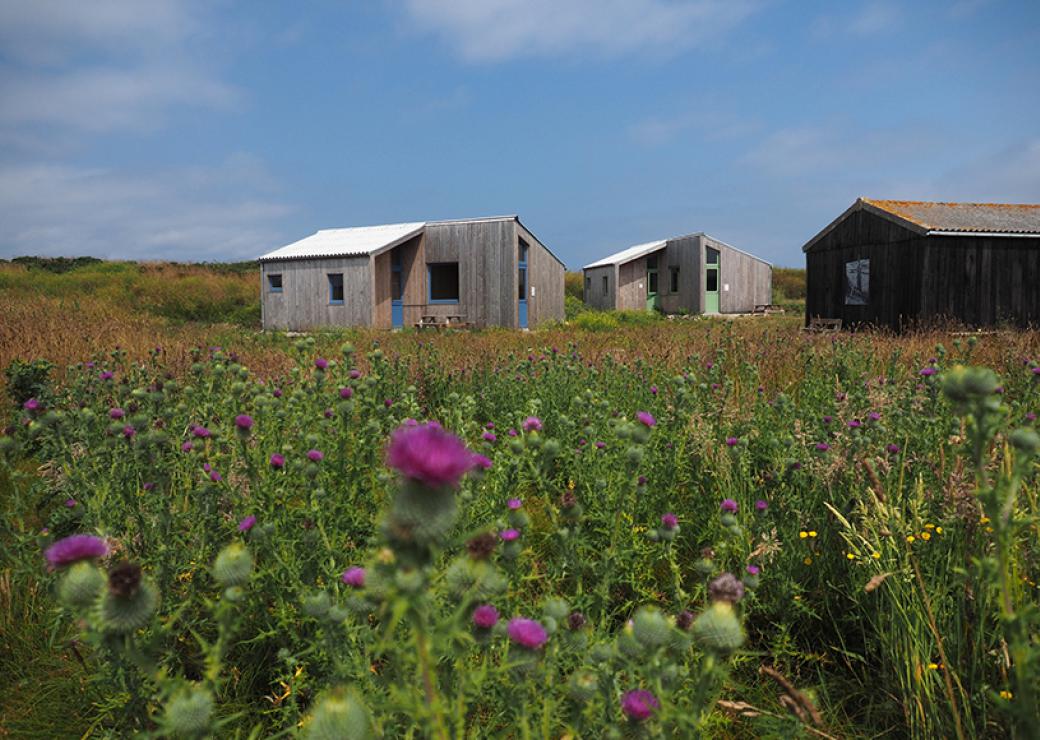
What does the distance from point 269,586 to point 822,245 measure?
2316 cm

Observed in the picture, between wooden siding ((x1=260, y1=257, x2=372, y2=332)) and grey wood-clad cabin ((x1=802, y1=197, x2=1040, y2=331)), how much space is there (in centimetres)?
1685

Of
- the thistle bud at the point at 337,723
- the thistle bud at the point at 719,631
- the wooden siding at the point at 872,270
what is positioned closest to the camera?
the thistle bud at the point at 337,723

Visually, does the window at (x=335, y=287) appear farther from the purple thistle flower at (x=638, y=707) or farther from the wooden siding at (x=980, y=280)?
the purple thistle flower at (x=638, y=707)

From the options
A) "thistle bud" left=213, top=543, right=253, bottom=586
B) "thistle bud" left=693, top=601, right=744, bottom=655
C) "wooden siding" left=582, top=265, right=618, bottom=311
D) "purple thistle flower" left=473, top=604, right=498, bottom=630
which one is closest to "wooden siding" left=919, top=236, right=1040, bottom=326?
"thistle bud" left=693, top=601, right=744, bottom=655

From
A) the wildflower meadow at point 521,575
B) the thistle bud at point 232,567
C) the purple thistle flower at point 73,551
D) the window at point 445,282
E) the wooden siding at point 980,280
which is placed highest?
the window at point 445,282

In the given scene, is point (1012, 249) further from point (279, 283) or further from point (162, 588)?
point (279, 283)

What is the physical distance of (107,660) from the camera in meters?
2.39

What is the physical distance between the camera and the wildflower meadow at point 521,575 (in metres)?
1.38

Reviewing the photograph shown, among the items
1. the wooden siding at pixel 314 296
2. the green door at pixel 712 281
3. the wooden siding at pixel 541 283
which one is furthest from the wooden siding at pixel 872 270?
the wooden siding at pixel 314 296

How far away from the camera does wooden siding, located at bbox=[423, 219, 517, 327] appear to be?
24.0 meters

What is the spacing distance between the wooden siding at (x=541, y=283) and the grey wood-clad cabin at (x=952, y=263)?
468 inches

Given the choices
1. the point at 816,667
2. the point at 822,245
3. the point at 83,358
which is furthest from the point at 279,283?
the point at 816,667

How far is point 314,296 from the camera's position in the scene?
975 inches

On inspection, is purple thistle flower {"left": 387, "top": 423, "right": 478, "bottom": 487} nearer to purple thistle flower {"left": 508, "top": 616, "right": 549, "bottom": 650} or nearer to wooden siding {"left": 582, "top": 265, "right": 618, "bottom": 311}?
purple thistle flower {"left": 508, "top": 616, "right": 549, "bottom": 650}
